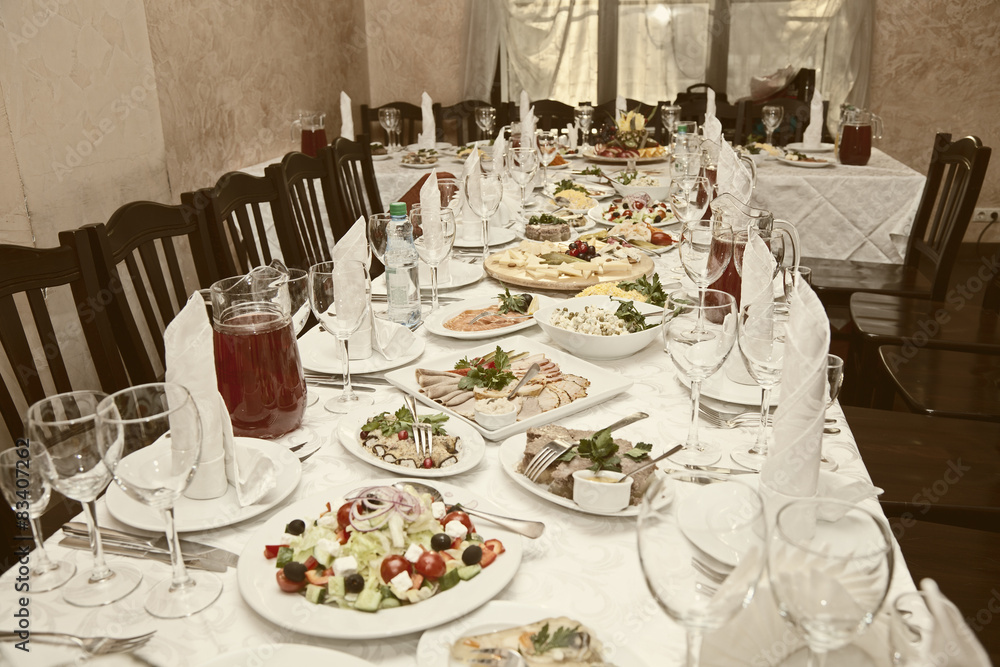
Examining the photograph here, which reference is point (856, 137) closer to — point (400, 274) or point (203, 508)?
point (400, 274)

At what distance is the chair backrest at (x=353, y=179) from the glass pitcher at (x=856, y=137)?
2.07m

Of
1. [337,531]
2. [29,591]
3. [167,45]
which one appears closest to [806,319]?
[337,531]

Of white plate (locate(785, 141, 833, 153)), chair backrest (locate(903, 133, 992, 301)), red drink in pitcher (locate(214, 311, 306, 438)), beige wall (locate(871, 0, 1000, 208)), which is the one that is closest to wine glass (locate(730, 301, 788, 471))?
red drink in pitcher (locate(214, 311, 306, 438))

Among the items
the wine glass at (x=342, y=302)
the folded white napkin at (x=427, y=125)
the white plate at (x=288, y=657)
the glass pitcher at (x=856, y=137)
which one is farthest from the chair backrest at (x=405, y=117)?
the white plate at (x=288, y=657)

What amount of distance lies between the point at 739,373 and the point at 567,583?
0.65 metres

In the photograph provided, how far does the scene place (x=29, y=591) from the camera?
835mm

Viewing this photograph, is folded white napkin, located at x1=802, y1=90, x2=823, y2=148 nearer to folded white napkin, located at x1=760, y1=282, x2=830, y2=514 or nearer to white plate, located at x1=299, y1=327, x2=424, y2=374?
white plate, located at x1=299, y1=327, x2=424, y2=374

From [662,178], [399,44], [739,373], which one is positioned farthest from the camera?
[399,44]

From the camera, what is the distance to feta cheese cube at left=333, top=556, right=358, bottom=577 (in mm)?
813

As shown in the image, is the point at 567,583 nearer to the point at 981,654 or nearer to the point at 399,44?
the point at 981,654

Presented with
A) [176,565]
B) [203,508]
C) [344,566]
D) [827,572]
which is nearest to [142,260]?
[203,508]

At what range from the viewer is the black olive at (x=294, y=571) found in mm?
801

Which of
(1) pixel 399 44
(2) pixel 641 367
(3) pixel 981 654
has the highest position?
(1) pixel 399 44

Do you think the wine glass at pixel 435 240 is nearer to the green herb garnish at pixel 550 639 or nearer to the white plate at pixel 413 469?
the white plate at pixel 413 469
